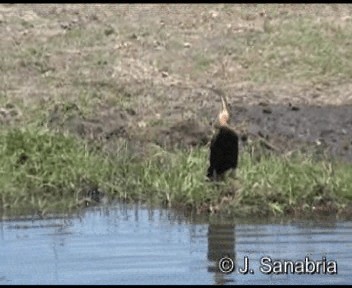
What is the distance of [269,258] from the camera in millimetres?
8406

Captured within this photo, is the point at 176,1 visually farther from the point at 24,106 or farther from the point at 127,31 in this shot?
the point at 24,106

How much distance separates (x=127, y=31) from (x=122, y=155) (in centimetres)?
333

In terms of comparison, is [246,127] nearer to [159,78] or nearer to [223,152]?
[159,78]

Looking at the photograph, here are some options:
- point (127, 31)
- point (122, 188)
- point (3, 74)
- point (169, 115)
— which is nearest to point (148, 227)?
point (122, 188)

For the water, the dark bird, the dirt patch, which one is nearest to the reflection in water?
the water

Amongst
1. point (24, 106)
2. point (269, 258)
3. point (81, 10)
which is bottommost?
point (269, 258)

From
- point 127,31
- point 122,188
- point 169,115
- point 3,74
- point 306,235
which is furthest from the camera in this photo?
point 127,31

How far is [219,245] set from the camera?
28.8 ft

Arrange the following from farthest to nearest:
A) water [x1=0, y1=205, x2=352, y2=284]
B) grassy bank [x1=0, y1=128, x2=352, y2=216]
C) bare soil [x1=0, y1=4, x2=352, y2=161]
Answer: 1. bare soil [x1=0, y1=4, x2=352, y2=161]
2. grassy bank [x1=0, y1=128, x2=352, y2=216]
3. water [x1=0, y1=205, x2=352, y2=284]

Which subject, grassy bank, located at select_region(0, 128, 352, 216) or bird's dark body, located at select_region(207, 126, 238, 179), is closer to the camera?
bird's dark body, located at select_region(207, 126, 238, 179)

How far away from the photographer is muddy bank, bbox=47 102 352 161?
11.1 meters

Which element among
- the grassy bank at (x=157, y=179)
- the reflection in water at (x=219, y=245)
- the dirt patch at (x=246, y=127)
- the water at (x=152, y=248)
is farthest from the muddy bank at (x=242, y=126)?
the reflection in water at (x=219, y=245)

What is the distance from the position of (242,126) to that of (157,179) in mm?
1596

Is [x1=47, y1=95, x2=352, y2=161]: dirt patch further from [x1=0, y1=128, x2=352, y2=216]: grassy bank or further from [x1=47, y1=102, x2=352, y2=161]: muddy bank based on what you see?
[x1=0, y1=128, x2=352, y2=216]: grassy bank
